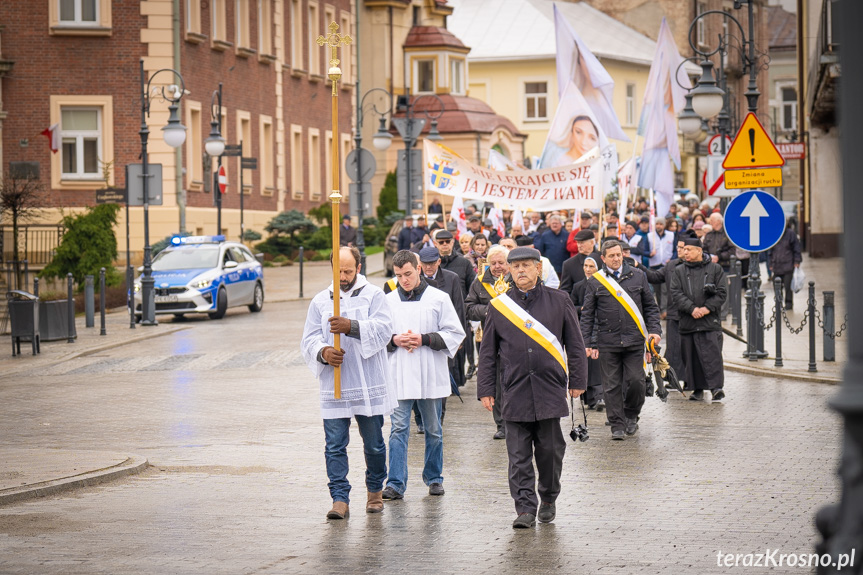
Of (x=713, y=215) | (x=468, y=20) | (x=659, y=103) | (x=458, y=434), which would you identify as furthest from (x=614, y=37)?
(x=458, y=434)

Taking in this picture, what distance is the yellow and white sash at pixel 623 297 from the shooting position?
13273 mm

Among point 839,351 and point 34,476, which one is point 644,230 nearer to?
point 839,351

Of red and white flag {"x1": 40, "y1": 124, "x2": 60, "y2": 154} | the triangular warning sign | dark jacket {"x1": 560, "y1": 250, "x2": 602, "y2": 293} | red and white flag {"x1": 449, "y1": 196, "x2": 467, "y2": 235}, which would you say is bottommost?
dark jacket {"x1": 560, "y1": 250, "x2": 602, "y2": 293}

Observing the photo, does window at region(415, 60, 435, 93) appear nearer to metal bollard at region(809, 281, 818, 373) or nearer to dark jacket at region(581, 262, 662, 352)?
metal bollard at region(809, 281, 818, 373)

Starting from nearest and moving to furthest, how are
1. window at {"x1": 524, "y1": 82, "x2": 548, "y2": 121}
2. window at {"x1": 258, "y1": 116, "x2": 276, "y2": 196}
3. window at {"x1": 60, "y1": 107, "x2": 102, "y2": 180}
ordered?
window at {"x1": 60, "y1": 107, "x2": 102, "y2": 180}
window at {"x1": 258, "y1": 116, "x2": 276, "y2": 196}
window at {"x1": 524, "y1": 82, "x2": 548, "y2": 121}

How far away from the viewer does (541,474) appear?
30.5 ft

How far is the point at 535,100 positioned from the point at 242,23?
32.2 metres

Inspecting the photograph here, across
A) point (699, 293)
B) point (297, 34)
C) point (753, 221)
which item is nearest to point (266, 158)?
point (297, 34)

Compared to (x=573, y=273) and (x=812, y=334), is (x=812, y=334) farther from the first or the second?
(x=573, y=273)

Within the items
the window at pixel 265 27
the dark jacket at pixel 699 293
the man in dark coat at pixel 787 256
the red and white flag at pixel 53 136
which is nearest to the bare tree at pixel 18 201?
the red and white flag at pixel 53 136

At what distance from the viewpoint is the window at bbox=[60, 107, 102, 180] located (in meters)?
40.2

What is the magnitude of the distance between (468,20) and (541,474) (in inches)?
2861

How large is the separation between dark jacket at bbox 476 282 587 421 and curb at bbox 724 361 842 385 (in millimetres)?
8045

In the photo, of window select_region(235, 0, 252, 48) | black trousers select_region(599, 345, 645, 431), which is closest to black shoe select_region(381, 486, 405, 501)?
black trousers select_region(599, 345, 645, 431)
